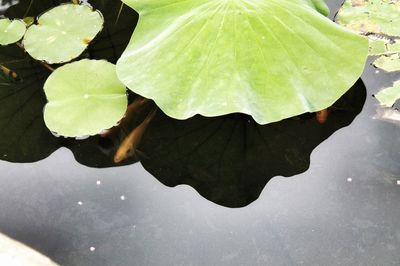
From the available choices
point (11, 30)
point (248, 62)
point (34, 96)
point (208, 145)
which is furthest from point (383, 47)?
point (11, 30)

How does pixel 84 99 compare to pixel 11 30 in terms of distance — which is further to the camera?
pixel 11 30

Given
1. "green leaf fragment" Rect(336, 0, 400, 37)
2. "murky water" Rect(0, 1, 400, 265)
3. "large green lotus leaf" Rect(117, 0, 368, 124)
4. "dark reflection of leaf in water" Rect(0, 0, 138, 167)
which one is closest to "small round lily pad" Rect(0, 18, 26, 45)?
"dark reflection of leaf in water" Rect(0, 0, 138, 167)

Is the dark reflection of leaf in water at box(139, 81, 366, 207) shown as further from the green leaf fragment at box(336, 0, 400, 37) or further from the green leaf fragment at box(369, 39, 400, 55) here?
the green leaf fragment at box(336, 0, 400, 37)

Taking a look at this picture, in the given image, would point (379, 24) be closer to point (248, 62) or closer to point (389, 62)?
point (389, 62)

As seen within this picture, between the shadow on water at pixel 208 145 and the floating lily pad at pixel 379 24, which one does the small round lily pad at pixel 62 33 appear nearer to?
the shadow on water at pixel 208 145

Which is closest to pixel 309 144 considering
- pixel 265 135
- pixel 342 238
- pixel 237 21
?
pixel 265 135

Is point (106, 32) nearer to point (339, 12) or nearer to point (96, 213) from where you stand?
point (96, 213)
